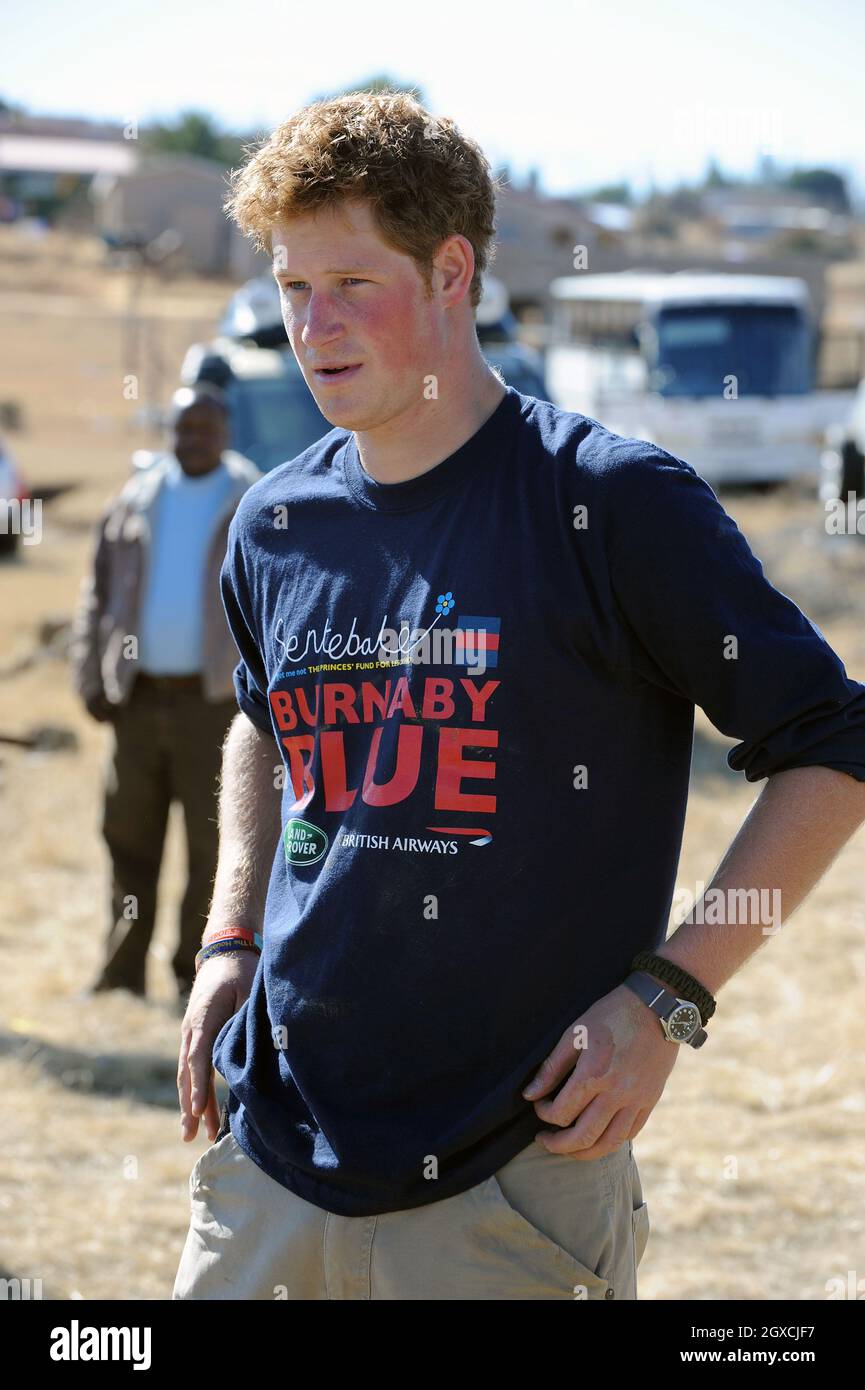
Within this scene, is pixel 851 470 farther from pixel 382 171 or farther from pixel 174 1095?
pixel 382 171

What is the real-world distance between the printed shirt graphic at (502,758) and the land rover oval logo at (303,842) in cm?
2

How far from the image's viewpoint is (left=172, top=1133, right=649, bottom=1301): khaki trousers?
6.66 feet

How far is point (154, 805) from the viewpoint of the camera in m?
5.95

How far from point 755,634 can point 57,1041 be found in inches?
165

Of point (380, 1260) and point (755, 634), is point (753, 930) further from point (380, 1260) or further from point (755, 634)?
point (380, 1260)

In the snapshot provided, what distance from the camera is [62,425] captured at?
3080 cm

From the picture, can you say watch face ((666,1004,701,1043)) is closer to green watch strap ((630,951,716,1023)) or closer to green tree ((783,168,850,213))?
green watch strap ((630,951,716,1023))

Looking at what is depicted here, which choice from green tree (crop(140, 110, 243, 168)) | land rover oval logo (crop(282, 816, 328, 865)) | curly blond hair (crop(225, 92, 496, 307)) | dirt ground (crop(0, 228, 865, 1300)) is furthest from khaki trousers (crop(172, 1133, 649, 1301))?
green tree (crop(140, 110, 243, 168))

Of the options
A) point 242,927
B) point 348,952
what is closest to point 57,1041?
point 242,927

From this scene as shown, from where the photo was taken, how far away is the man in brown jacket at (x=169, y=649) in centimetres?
565

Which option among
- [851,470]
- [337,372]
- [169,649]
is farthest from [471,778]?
[851,470]

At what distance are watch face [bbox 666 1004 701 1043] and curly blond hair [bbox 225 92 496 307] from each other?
→ 0.95 metres

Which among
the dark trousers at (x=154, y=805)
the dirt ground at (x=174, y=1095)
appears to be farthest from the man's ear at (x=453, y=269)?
the dark trousers at (x=154, y=805)

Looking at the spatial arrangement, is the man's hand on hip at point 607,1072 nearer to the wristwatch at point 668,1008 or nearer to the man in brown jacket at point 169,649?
the wristwatch at point 668,1008
